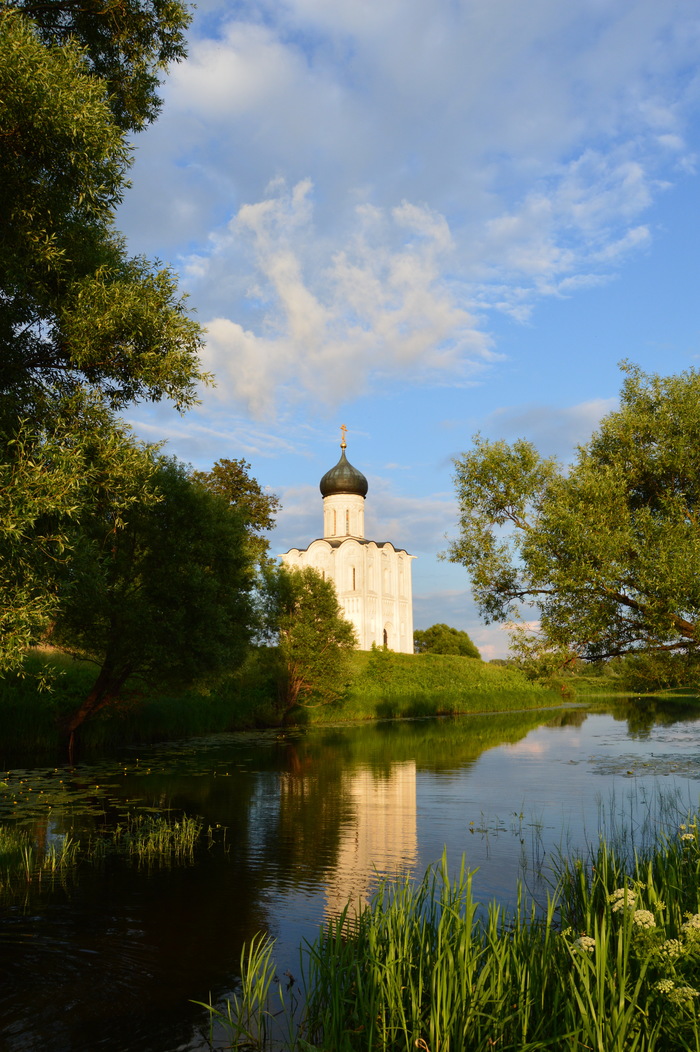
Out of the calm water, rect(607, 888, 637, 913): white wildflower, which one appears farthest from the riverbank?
rect(607, 888, 637, 913): white wildflower

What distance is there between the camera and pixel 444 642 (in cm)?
9562

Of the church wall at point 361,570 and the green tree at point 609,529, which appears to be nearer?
the green tree at point 609,529

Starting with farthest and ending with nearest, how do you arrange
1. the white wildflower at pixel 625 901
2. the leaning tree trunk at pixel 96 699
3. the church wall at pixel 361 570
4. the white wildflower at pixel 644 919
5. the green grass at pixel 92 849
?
the church wall at pixel 361 570 → the leaning tree trunk at pixel 96 699 → the green grass at pixel 92 849 → the white wildflower at pixel 625 901 → the white wildflower at pixel 644 919

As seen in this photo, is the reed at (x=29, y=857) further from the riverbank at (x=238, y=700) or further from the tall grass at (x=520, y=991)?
the tall grass at (x=520, y=991)

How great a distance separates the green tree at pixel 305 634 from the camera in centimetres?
3781

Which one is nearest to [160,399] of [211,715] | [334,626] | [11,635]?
[11,635]

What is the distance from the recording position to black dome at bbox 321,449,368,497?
79188 mm

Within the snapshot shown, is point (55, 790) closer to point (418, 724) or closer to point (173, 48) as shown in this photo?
point (173, 48)

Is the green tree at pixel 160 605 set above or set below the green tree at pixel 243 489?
below

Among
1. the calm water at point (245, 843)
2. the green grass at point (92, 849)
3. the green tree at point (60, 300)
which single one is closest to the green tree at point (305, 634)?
the calm water at point (245, 843)

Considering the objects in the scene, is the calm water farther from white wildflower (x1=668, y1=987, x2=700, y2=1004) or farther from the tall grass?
white wildflower (x1=668, y1=987, x2=700, y2=1004)

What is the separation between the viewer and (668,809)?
14.2 meters

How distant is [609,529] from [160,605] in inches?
551

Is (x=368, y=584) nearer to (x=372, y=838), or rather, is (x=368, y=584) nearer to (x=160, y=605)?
(x=160, y=605)
